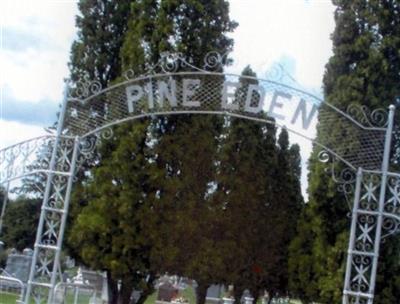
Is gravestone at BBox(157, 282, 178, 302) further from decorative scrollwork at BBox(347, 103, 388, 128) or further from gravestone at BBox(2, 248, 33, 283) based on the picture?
decorative scrollwork at BBox(347, 103, 388, 128)

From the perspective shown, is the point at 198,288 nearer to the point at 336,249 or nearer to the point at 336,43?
the point at 336,249

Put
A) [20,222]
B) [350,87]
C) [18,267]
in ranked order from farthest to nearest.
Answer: [20,222]
[18,267]
[350,87]

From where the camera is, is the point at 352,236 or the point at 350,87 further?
the point at 350,87

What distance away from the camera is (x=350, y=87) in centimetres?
1239

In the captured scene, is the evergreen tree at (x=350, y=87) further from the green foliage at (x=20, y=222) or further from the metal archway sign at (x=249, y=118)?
the green foliage at (x=20, y=222)

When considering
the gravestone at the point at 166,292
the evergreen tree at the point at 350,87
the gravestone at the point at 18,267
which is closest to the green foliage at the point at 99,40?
the gravestone at the point at 18,267

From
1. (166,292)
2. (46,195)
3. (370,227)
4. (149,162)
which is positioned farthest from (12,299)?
(370,227)

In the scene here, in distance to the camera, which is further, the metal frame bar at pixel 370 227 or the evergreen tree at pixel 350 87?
the evergreen tree at pixel 350 87

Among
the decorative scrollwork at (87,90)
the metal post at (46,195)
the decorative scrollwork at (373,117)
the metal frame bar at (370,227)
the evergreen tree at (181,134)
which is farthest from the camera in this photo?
the evergreen tree at (181,134)

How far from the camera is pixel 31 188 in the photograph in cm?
1566

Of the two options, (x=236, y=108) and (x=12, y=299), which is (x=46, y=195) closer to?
(x=236, y=108)

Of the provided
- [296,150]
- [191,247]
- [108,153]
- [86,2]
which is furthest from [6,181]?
[296,150]

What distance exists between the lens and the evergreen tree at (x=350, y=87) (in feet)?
40.2

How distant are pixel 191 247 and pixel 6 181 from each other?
4.95 m
